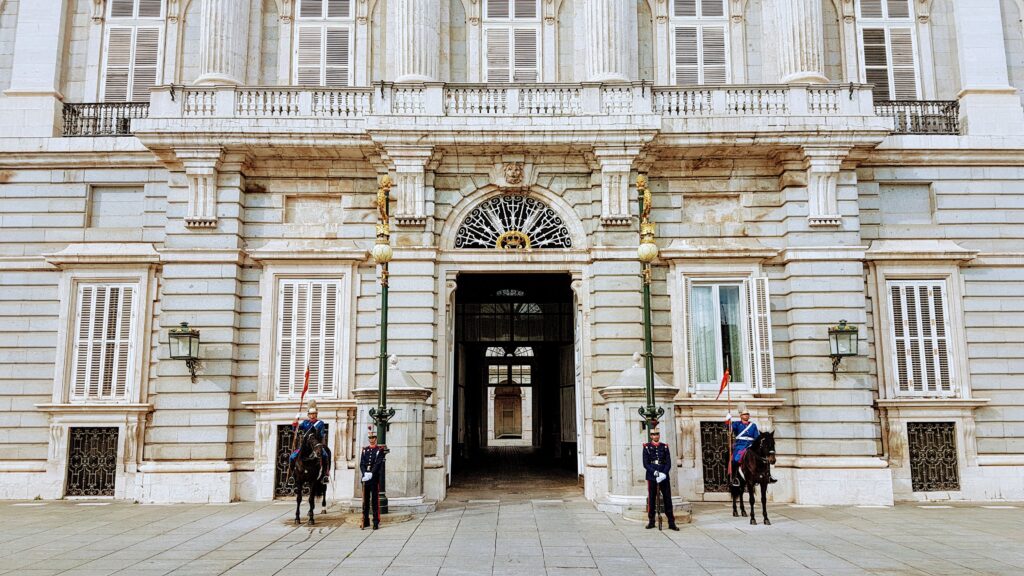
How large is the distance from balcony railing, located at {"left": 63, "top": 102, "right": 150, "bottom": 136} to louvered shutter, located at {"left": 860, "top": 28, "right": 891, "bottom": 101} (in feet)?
56.2

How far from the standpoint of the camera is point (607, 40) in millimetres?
17781

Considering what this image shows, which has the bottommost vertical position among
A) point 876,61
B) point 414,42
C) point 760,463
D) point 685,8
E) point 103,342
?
point 760,463

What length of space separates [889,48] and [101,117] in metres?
18.9

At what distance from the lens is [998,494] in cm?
1709

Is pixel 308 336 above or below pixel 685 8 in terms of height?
below

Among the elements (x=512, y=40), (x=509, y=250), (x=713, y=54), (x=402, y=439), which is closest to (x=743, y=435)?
(x=402, y=439)

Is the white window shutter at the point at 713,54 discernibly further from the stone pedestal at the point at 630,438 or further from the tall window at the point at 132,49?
the tall window at the point at 132,49

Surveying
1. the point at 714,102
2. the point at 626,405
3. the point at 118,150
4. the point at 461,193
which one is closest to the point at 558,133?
the point at 461,193

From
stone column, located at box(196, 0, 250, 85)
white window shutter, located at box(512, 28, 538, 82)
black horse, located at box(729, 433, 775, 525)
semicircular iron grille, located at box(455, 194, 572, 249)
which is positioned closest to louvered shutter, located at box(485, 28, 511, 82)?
white window shutter, located at box(512, 28, 538, 82)

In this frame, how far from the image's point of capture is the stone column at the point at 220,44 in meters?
17.8

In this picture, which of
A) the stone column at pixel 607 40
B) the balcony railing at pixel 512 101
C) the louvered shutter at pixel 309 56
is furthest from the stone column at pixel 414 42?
the stone column at pixel 607 40

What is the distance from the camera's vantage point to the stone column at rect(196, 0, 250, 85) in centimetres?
1781

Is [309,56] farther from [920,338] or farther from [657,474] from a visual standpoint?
[920,338]

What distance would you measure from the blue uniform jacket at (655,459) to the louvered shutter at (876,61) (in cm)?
1103
